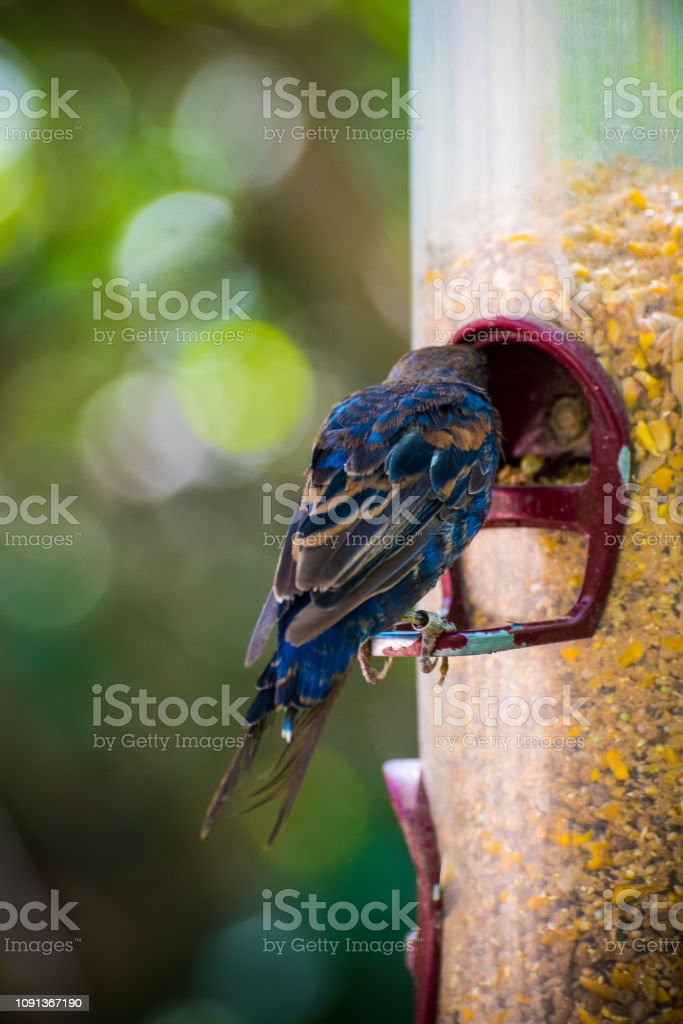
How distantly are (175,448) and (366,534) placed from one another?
3.07m

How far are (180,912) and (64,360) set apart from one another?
8.68 feet

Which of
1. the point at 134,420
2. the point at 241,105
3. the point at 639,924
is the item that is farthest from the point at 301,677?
the point at 241,105

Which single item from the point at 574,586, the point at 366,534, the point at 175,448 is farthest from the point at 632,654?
the point at 175,448

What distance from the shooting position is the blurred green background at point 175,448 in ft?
16.5

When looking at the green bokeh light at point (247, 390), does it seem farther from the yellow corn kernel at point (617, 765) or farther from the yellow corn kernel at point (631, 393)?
the yellow corn kernel at point (617, 765)

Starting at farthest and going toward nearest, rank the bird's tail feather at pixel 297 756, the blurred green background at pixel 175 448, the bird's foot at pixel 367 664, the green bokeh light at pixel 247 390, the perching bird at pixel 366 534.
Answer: the green bokeh light at pixel 247 390, the blurred green background at pixel 175 448, the bird's foot at pixel 367 664, the perching bird at pixel 366 534, the bird's tail feather at pixel 297 756

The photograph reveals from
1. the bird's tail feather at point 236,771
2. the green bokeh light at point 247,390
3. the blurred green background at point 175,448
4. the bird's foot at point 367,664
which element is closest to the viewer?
the bird's tail feather at point 236,771

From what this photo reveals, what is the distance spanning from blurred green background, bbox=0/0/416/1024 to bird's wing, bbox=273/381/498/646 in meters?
2.27

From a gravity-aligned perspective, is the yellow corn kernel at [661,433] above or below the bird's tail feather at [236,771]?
above

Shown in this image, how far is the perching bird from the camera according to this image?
8.01 feet

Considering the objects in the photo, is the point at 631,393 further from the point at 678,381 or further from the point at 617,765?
the point at 617,765

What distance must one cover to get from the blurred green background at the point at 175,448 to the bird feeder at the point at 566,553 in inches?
74.6

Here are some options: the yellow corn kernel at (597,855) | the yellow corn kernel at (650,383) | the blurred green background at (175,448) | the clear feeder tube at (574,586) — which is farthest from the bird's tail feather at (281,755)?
the blurred green background at (175,448)

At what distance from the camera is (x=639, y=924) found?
270cm
